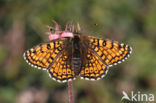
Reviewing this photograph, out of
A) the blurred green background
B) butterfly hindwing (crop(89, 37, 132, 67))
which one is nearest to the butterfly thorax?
butterfly hindwing (crop(89, 37, 132, 67))

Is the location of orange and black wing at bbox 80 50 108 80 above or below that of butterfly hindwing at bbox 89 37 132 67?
below

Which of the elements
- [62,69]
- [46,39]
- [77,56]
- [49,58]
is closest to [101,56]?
[77,56]

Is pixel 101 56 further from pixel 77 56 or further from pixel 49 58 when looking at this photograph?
pixel 49 58

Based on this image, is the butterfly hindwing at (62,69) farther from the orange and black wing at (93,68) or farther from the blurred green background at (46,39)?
the blurred green background at (46,39)

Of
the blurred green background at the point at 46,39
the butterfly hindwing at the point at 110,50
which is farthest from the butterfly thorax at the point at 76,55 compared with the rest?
the blurred green background at the point at 46,39

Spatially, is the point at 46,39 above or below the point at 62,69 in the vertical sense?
above

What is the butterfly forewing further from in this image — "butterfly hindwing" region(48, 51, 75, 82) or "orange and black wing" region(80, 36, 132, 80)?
"orange and black wing" region(80, 36, 132, 80)
